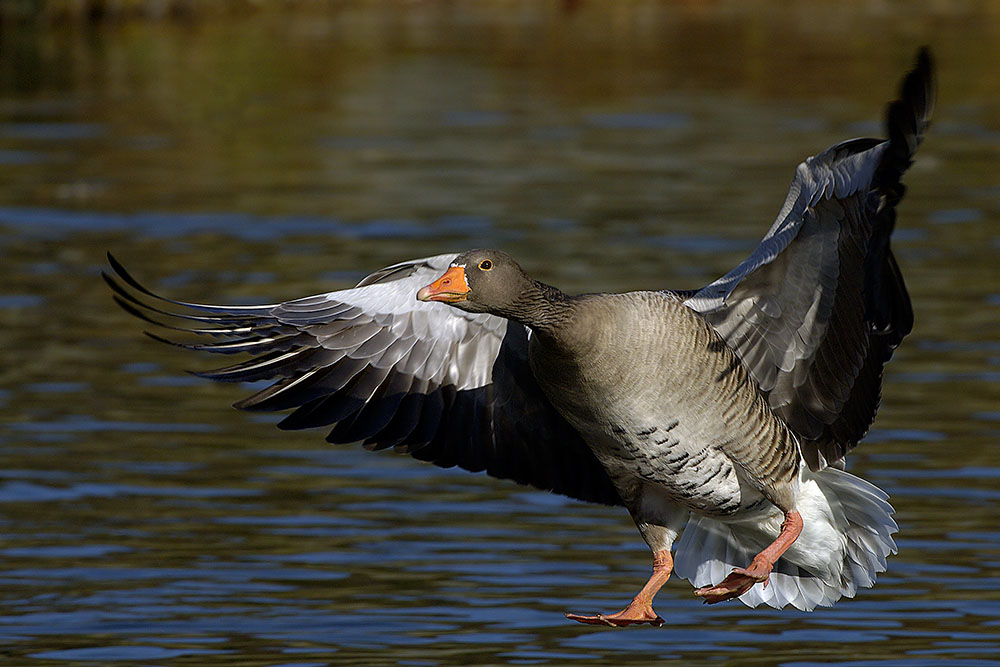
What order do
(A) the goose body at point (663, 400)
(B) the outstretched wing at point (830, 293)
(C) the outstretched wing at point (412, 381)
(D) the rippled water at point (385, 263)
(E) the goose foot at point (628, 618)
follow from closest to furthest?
(B) the outstretched wing at point (830, 293), (A) the goose body at point (663, 400), (E) the goose foot at point (628, 618), (C) the outstretched wing at point (412, 381), (D) the rippled water at point (385, 263)

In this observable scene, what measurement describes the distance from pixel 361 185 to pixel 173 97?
448 inches

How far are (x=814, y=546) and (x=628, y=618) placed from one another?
119 centimetres

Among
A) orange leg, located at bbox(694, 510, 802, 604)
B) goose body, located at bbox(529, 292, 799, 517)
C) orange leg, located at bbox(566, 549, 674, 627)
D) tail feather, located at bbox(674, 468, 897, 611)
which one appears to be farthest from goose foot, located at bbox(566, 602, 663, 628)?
tail feather, located at bbox(674, 468, 897, 611)

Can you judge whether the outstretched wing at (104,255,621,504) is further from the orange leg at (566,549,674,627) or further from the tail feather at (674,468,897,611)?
the orange leg at (566,549,674,627)

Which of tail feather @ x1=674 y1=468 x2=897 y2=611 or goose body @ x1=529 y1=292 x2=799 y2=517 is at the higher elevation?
goose body @ x1=529 y1=292 x2=799 y2=517

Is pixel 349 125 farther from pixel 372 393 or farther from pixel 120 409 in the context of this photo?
pixel 372 393

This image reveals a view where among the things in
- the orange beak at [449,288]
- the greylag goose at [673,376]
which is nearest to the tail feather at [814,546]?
the greylag goose at [673,376]

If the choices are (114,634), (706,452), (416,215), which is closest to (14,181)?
(416,215)

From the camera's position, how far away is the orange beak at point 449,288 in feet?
24.2

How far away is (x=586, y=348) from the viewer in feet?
24.7

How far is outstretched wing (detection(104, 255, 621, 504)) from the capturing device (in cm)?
842

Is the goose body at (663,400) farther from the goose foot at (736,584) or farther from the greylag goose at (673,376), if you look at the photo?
the goose foot at (736,584)

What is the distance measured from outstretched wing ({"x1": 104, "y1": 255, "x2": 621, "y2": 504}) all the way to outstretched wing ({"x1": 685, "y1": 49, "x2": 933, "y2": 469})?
42.1 inches

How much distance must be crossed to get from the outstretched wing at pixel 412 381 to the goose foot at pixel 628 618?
0.98 metres
